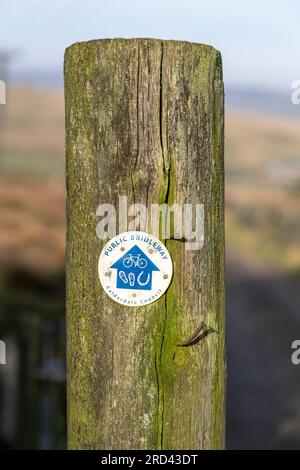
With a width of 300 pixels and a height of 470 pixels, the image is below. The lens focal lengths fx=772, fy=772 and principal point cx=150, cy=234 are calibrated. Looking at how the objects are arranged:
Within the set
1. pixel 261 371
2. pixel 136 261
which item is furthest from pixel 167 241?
pixel 261 371

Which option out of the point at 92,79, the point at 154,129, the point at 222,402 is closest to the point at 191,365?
the point at 222,402

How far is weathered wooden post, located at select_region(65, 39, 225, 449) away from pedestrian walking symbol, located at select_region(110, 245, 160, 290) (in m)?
0.07

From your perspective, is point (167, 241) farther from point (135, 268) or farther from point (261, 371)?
point (261, 371)

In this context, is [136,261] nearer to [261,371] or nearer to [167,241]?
[167,241]

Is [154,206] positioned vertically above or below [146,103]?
below

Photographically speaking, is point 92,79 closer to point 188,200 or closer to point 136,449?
point 188,200

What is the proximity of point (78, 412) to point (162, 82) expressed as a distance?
3.51 feet

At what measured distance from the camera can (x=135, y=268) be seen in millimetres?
2340

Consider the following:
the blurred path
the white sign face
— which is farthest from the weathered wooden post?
the blurred path

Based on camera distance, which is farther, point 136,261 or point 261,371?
point 261,371

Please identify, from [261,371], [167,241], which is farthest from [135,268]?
[261,371]

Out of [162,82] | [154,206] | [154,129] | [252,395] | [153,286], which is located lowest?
[252,395]

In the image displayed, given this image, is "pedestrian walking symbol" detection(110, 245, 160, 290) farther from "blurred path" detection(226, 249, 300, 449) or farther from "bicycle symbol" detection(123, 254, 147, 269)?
"blurred path" detection(226, 249, 300, 449)

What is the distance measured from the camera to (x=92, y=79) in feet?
7.70
